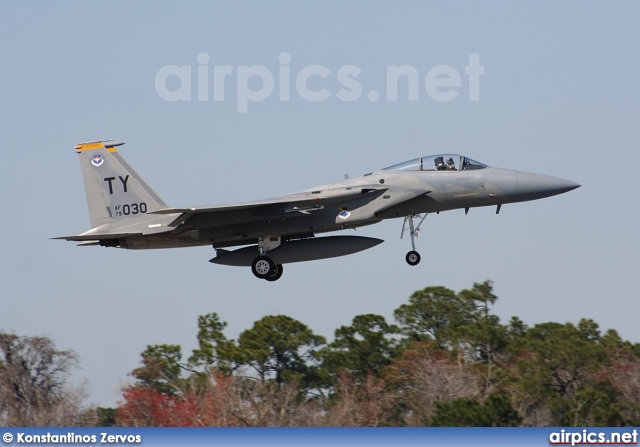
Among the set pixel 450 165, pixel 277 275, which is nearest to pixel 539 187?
pixel 450 165

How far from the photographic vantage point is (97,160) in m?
28.6

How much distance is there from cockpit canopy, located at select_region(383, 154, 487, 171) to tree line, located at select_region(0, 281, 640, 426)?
25.8 feet

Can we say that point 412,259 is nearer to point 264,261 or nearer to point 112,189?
point 264,261

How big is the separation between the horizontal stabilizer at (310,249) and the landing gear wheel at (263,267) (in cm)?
11

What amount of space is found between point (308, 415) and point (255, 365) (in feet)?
43.1

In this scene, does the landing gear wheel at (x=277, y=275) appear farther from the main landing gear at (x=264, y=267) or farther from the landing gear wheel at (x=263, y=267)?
the landing gear wheel at (x=263, y=267)

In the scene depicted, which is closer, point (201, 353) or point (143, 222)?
point (143, 222)

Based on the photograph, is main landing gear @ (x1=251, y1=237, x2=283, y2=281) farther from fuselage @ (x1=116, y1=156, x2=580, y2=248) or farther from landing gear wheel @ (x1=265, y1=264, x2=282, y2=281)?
Result: fuselage @ (x1=116, y1=156, x2=580, y2=248)

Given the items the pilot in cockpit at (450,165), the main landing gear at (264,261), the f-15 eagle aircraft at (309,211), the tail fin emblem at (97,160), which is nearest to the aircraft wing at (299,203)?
the f-15 eagle aircraft at (309,211)

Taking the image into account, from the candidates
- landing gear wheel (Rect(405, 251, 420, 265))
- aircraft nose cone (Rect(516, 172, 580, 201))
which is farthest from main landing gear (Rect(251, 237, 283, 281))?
aircraft nose cone (Rect(516, 172, 580, 201))

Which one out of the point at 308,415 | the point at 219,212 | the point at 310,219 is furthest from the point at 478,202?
the point at 308,415

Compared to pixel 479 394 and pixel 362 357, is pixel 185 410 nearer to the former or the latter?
pixel 479 394

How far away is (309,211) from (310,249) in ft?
3.60

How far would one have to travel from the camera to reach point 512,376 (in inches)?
1644
